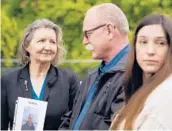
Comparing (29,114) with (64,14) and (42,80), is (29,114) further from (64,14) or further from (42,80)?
(64,14)

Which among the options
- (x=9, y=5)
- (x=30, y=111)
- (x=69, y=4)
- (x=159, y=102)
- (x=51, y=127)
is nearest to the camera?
(x=159, y=102)

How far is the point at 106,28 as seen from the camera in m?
3.31

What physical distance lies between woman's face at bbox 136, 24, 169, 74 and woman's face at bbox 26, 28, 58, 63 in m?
1.72

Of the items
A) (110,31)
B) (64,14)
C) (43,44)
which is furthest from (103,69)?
(64,14)

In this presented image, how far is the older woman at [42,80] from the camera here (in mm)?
4234

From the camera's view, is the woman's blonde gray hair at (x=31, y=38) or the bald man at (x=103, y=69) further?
the woman's blonde gray hair at (x=31, y=38)

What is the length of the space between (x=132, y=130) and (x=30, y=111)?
5.37 feet

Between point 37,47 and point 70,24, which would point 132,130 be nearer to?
point 37,47

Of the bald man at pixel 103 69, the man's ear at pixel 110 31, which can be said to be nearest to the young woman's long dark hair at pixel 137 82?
the bald man at pixel 103 69

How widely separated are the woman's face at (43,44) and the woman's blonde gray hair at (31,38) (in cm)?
3

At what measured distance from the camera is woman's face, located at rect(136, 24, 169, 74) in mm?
2551

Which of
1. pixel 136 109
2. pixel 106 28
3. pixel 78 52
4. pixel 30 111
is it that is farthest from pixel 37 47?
pixel 78 52

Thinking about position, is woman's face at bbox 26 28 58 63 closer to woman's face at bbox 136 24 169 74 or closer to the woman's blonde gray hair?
the woman's blonde gray hair

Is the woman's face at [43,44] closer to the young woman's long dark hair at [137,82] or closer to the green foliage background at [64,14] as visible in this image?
the young woman's long dark hair at [137,82]
